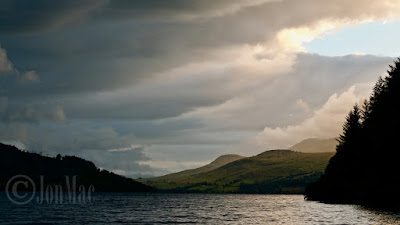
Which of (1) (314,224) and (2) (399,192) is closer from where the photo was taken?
(1) (314,224)

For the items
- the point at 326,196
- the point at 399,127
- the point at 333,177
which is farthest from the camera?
the point at 326,196

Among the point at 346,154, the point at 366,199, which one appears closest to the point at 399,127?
the point at 366,199

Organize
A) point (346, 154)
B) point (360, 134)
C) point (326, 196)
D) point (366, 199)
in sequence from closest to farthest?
point (366, 199) → point (360, 134) → point (346, 154) → point (326, 196)

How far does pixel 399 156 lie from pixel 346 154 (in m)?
54.3

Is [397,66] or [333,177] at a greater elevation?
[397,66]

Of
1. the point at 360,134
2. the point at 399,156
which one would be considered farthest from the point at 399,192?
the point at 360,134

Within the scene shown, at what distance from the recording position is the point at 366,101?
136 metres

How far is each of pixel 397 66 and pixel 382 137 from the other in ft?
56.1

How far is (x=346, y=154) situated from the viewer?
14400 centimetres

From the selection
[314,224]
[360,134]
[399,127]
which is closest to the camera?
[314,224]

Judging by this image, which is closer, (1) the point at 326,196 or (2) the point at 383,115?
(2) the point at 383,115

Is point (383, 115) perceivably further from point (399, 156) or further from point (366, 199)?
point (366, 199)

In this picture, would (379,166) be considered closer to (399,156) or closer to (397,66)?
(399,156)

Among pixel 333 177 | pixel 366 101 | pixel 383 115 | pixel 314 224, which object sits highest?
pixel 366 101
